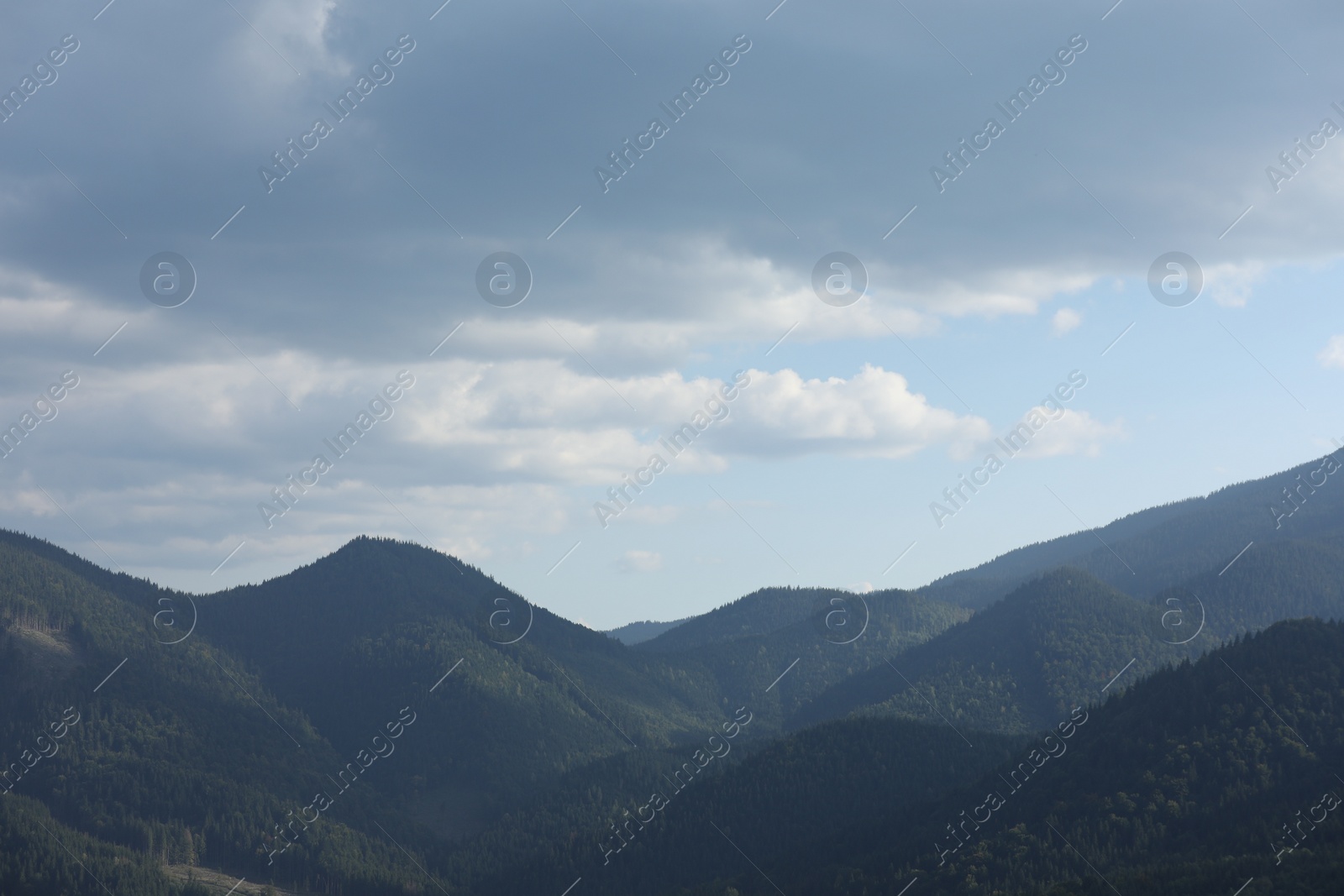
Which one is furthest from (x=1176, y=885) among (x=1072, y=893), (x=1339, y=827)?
(x=1339, y=827)

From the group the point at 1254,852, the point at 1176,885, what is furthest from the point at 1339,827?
the point at 1176,885

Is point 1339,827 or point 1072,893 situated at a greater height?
point 1072,893

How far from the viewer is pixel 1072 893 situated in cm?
18550

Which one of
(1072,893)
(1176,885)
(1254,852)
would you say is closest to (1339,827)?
(1254,852)

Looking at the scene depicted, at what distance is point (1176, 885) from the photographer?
7032 inches

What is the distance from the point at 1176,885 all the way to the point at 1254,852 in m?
27.2

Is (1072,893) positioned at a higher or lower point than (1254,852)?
higher

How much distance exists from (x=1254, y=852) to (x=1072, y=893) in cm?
3733

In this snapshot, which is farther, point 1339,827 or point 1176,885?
point 1339,827

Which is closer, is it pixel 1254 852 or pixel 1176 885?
pixel 1176 885

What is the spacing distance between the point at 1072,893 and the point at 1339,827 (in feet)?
173

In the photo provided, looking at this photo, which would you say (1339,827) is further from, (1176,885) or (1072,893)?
(1072,893)

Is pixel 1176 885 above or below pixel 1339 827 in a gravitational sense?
above

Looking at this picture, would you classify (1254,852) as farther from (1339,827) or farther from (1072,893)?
(1072,893)
